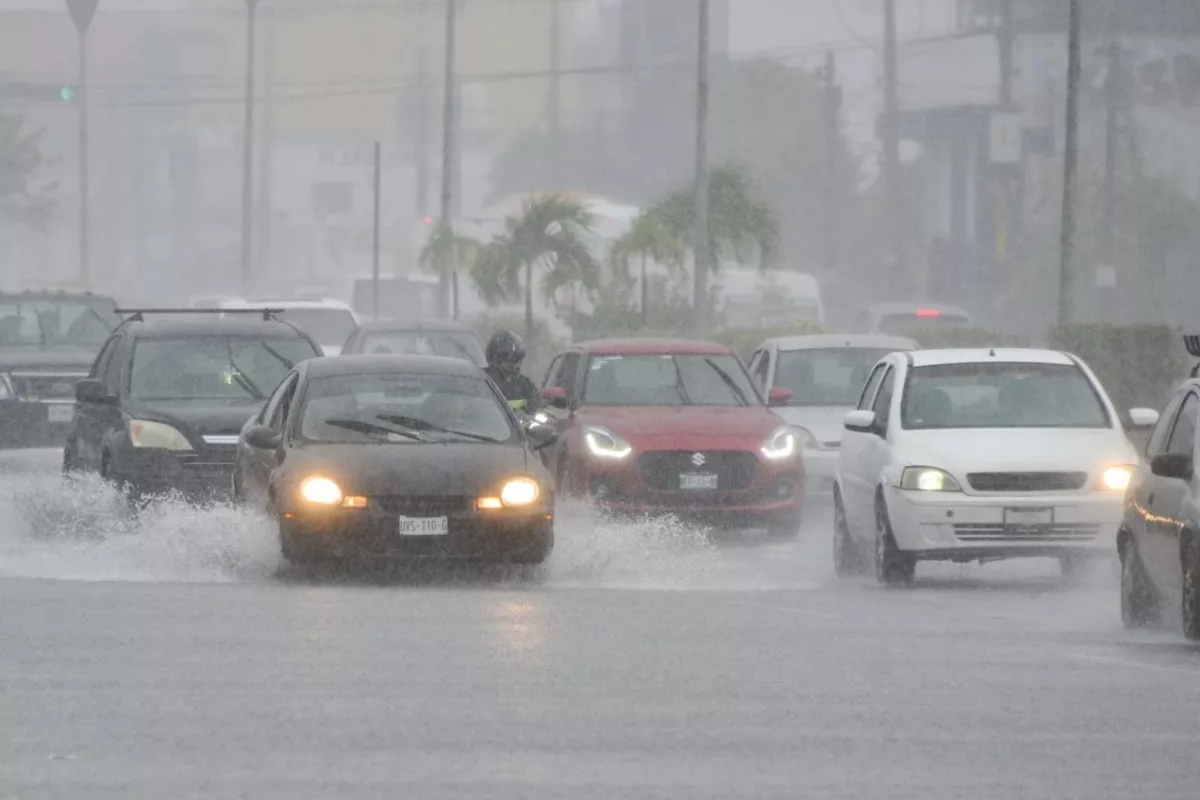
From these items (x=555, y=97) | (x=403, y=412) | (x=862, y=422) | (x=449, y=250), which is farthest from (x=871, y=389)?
(x=555, y=97)

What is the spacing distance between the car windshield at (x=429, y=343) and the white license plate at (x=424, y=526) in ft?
48.4

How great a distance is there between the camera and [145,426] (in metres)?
21.1

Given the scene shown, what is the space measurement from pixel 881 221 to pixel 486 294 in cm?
5195

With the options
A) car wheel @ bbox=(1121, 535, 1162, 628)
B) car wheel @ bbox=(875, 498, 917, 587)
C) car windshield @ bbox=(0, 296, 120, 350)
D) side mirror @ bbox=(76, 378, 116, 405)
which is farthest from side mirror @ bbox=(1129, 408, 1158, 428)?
car windshield @ bbox=(0, 296, 120, 350)

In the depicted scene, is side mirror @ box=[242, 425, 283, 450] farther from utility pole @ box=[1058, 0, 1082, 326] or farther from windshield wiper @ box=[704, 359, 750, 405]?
utility pole @ box=[1058, 0, 1082, 326]

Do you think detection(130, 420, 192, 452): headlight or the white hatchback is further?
detection(130, 420, 192, 452): headlight

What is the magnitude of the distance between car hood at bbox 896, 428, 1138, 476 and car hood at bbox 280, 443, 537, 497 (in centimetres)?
271

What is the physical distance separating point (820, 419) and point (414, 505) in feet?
35.8

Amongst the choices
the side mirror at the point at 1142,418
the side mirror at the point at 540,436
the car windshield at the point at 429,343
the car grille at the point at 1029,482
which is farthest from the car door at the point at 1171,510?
the car windshield at the point at 429,343

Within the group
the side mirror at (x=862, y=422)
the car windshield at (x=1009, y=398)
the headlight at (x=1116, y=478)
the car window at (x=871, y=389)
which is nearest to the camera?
the headlight at (x=1116, y=478)

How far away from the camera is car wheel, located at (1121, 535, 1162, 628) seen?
15.0 metres

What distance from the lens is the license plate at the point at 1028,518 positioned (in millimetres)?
17750

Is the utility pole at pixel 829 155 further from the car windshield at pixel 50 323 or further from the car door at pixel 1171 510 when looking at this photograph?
the car door at pixel 1171 510

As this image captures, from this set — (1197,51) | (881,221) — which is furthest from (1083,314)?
(881,221)
